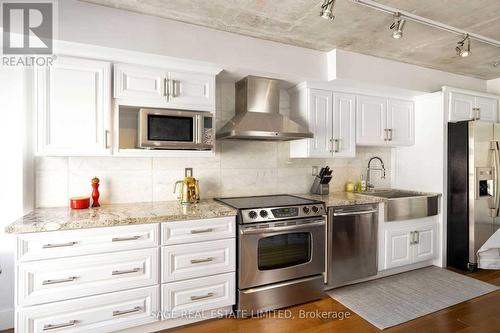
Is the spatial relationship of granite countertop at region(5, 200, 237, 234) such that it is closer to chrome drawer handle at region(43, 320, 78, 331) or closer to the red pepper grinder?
the red pepper grinder

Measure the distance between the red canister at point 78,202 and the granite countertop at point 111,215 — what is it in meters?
0.05

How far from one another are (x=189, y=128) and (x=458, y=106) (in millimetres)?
3529

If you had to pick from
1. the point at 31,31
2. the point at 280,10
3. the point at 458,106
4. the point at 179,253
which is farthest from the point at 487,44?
the point at 31,31

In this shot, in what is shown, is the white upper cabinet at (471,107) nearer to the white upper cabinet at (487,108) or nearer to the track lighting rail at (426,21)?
the white upper cabinet at (487,108)

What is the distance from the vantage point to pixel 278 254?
2525 millimetres

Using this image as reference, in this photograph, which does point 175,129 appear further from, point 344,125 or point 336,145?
point 344,125

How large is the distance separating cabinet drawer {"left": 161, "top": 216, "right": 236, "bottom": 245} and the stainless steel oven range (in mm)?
106

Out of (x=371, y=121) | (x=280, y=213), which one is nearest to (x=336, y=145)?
(x=371, y=121)

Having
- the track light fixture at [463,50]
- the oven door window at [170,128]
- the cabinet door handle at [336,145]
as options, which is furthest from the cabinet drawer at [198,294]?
the track light fixture at [463,50]

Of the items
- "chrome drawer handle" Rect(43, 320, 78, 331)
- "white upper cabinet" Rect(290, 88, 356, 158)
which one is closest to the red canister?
"chrome drawer handle" Rect(43, 320, 78, 331)

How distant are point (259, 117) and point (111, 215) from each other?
1.62 metres

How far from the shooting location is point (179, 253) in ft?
7.12

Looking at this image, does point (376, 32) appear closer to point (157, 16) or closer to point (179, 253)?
point (157, 16)

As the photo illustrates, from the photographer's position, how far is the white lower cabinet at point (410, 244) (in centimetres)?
316
